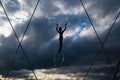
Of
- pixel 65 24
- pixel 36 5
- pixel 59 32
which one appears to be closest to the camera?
pixel 36 5

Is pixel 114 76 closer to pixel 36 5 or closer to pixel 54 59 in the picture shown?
pixel 36 5

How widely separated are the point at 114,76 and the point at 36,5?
7320mm

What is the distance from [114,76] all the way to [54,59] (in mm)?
11023

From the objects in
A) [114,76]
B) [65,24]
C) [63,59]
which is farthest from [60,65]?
[114,76]

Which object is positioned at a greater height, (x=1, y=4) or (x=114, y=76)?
(x=1, y=4)

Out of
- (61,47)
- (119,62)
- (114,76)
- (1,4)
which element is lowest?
(114,76)

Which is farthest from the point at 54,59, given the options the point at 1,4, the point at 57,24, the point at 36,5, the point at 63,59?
the point at 1,4

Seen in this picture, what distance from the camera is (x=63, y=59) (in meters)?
25.3

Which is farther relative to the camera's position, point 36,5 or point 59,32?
point 59,32

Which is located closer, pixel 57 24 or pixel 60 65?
pixel 57 24

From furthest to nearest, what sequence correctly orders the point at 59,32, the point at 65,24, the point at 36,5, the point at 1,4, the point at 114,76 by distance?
1. the point at 59,32
2. the point at 65,24
3. the point at 36,5
4. the point at 1,4
5. the point at 114,76

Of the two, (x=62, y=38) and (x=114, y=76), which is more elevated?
(x=62, y=38)

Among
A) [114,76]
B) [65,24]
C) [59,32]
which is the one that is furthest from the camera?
[59,32]

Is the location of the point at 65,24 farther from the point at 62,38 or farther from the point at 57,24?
the point at 62,38
